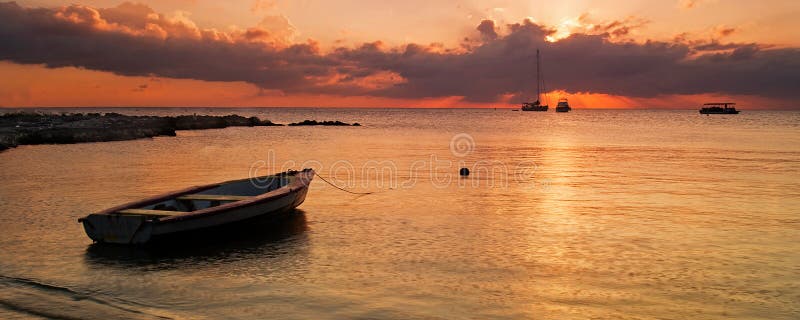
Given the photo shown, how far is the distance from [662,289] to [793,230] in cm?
791

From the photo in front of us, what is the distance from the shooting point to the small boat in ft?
44.0

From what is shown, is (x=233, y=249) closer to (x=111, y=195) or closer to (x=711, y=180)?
(x=111, y=195)

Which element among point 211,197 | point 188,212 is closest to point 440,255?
point 188,212

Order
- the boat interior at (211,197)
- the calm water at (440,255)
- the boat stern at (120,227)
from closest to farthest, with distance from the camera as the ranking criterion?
the calm water at (440,255) < the boat stern at (120,227) < the boat interior at (211,197)

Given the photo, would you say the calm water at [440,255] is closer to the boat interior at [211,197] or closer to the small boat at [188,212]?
the small boat at [188,212]

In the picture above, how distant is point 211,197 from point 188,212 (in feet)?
6.90

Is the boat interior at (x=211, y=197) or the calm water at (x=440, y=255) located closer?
the calm water at (x=440, y=255)

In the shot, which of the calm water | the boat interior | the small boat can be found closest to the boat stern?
the small boat

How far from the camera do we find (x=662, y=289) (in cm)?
1120

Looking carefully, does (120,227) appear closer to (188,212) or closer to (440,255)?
(188,212)

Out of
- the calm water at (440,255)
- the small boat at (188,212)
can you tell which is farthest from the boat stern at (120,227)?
the calm water at (440,255)

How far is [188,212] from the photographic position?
1449 centimetres

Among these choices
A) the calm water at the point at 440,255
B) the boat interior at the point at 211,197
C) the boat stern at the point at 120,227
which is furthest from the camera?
the boat interior at the point at 211,197

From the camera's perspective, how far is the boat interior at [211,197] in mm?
14648
